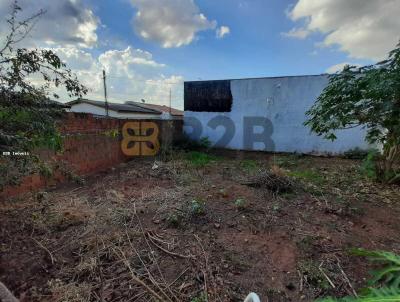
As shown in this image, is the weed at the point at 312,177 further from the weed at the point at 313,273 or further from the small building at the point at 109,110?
the small building at the point at 109,110

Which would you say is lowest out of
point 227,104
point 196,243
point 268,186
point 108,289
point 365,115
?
point 108,289

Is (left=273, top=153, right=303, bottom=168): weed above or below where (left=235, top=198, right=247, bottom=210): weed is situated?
above

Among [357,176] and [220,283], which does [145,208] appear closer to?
[220,283]

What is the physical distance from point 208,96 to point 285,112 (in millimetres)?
3303

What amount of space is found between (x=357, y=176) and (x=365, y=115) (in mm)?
2308

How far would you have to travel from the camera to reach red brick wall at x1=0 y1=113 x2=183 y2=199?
200 inches

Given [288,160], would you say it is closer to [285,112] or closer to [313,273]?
[285,112]

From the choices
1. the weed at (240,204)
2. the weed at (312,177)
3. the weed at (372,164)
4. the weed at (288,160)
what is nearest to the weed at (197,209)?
the weed at (240,204)

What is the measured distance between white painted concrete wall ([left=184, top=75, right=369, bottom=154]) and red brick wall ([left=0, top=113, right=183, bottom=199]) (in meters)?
4.91

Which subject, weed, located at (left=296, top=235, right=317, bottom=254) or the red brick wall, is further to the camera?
the red brick wall

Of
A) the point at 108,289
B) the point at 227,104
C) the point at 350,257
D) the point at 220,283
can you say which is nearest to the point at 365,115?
the point at 350,257

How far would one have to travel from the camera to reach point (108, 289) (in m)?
2.41

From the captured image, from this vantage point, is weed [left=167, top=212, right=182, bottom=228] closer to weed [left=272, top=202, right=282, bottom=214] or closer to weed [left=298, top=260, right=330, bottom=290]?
weed [left=272, top=202, right=282, bottom=214]

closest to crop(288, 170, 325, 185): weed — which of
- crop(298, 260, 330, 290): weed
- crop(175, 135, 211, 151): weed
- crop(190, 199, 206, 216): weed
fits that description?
crop(190, 199, 206, 216): weed
